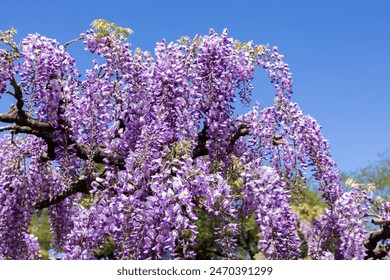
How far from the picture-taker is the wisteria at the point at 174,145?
593 cm

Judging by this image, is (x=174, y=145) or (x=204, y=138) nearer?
(x=174, y=145)

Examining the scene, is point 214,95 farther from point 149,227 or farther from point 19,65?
point 19,65

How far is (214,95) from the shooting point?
6949 millimetres

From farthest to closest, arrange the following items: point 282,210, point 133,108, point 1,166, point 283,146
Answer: point 1,166, point 283,146, point 133,108, point 282,210

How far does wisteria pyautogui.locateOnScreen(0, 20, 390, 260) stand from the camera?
593cm

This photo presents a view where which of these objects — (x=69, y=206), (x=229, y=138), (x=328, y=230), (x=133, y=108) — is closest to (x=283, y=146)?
(x=229, y=138)

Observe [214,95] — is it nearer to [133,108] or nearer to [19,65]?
[133,108]

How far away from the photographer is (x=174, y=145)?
6.24 m

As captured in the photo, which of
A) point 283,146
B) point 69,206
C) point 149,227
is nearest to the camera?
point 149,227

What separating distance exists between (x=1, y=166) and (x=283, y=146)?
14.0 ft

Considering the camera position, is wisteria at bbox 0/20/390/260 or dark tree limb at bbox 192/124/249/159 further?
dark tree limb at bbox 192/124/249/159

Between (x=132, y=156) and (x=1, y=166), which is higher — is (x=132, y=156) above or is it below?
below
